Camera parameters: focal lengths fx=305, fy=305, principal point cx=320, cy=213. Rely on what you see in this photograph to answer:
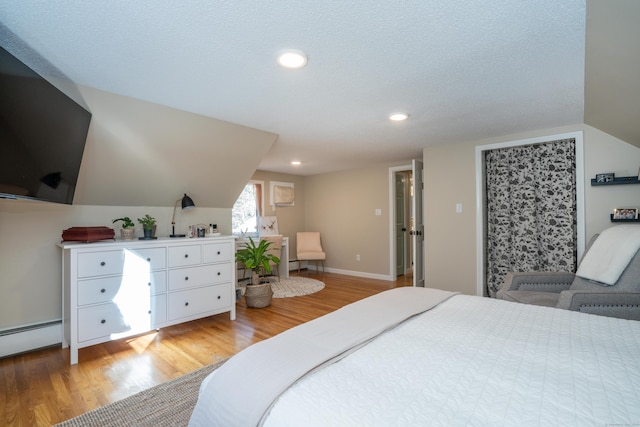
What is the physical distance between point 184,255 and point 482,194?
3.51 m

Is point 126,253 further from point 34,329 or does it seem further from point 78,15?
point 78,15

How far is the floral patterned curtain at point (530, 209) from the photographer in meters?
3.47

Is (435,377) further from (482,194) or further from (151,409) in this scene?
(482,194)

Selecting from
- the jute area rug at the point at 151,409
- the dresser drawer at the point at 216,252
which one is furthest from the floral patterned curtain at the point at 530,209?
the jute area rug at the point at 151,409

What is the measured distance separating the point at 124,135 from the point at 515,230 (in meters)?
4.39

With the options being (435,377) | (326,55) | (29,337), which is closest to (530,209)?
(326,55)

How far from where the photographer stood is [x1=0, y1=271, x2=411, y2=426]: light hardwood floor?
72.2 inches

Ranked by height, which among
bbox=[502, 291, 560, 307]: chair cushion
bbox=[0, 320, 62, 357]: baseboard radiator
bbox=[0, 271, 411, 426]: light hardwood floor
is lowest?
→ bbox=[0, 271, 411, 426]: light hardwood floor

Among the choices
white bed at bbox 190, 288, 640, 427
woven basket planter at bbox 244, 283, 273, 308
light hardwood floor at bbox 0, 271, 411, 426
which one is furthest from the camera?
woven basket planter at bbox 244, 283, 273, 308

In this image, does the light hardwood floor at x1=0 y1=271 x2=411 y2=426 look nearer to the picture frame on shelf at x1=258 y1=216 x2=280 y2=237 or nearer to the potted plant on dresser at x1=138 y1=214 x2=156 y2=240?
the potted plant on dresser at x1=138 y1=214 x2=156 y2=240

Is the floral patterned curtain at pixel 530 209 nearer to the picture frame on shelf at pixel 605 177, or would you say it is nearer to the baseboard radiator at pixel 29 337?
the picture frame on shelf at pixel 605 177

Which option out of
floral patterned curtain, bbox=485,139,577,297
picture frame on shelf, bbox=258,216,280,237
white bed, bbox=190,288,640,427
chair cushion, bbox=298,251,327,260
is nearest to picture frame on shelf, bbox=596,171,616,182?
floral patterned curtain, bbox=485,139,577,297

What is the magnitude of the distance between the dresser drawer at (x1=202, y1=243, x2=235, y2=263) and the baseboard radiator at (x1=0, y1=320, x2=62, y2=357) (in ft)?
4.37

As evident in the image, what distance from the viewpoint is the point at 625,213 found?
2.85 meters
